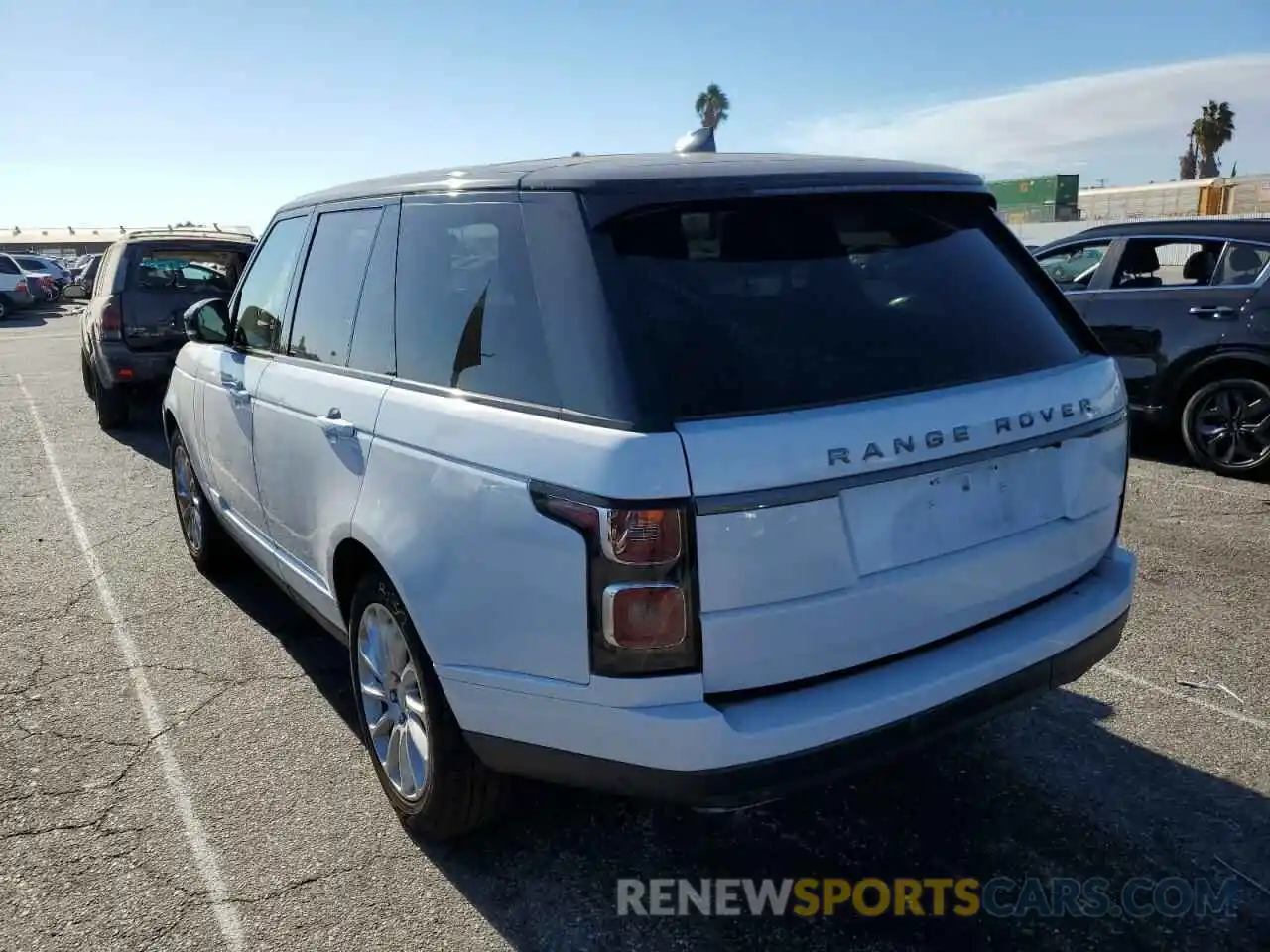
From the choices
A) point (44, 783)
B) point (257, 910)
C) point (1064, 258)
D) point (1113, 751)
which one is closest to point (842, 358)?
point (1113, 751)

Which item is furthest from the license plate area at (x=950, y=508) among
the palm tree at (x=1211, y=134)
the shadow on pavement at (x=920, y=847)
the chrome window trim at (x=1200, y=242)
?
the palm tree at (x=1211, y=134)

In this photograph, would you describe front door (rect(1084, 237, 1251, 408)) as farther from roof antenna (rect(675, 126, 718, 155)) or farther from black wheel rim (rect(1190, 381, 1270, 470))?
roof antenna (rect(675, 126, 718, 155))

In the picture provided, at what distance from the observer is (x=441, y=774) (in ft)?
9.12

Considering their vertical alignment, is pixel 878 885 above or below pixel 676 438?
below

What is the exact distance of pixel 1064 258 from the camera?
8.70 meters

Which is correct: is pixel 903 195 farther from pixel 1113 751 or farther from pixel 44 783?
pixel 44 783

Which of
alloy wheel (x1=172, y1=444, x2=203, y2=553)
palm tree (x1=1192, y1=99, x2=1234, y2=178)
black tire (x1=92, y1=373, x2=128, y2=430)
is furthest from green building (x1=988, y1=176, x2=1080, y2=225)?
alloy wheel (x1=172, y1=444, x2=203, y2=553)

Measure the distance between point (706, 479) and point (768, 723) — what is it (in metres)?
0.55

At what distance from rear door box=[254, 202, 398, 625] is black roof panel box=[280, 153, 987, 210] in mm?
343

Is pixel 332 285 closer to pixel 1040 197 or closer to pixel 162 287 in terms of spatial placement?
pixel 162 287

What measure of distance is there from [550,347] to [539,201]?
0.40 metres

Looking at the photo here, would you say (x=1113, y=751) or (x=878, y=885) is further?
(x=1113, y=751)

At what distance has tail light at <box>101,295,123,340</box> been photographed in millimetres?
9320

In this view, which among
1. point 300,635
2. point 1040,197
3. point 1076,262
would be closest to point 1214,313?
point 1076,262
